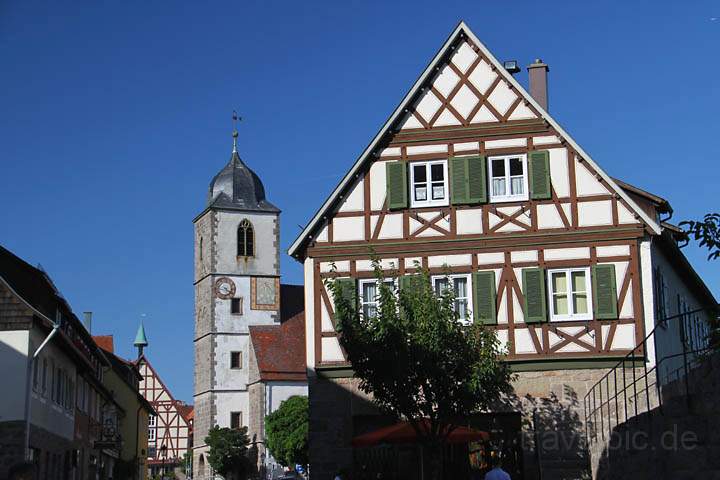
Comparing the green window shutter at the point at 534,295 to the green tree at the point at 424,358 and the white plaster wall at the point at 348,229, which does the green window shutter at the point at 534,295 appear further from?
the green tree at the point at 424,358

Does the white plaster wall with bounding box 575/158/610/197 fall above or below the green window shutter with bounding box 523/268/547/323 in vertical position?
above

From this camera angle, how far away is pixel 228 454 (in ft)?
237

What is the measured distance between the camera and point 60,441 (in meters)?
32.2

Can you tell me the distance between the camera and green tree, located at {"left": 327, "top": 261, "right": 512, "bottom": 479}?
2172 centimetres

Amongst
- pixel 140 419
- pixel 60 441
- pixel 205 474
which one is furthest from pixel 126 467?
pixel 205 474

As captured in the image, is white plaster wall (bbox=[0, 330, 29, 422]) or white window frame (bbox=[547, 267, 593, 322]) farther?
white window frame (bbox=[547, 267, 593, 322])

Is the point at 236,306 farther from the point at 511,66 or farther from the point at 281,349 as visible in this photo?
the point at 511,66

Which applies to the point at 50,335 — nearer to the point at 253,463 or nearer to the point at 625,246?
the point at 625,246

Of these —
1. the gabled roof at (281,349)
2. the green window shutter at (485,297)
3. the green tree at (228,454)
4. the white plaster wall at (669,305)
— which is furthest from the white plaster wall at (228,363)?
the green window shutter at (485,297)

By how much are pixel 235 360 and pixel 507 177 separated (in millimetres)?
53964

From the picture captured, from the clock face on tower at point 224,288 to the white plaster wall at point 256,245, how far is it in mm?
675

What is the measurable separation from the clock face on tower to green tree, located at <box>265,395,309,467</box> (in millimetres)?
12892

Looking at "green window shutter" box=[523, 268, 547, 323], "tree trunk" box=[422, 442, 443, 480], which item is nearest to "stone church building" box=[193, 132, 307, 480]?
"green window shutter" box=[523, 268, 547, 323]

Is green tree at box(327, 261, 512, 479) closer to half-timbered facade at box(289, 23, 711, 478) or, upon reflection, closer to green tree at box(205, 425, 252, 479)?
half-timbered facade at box(289, 23, 711, 478)
